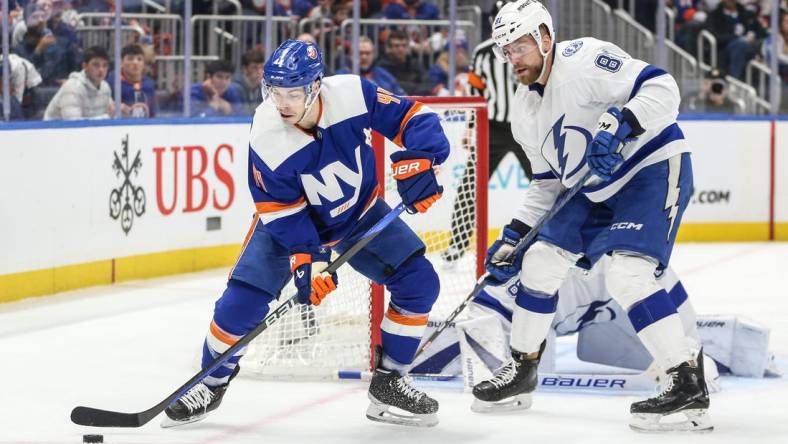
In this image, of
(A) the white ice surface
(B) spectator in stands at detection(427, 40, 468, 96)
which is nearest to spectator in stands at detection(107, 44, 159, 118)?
(A) the white ice surface

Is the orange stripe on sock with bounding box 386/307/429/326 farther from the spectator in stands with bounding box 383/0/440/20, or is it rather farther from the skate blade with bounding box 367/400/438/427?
the spectator in stands with bounding box 383/0/440/20

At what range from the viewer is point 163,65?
688 centimetres

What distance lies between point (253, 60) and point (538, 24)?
3.74 m

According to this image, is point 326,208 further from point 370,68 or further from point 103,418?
point 370,68

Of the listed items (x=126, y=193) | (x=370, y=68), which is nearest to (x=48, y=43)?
(x=126, y=193)

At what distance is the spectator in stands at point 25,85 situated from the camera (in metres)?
5.95

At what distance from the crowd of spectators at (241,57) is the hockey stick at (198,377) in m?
2.62

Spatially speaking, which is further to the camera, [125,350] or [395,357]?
[125,350]

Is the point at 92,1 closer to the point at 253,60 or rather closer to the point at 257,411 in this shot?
the point at 253,60

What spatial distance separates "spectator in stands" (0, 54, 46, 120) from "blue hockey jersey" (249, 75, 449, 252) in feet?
8.48

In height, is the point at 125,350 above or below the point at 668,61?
below

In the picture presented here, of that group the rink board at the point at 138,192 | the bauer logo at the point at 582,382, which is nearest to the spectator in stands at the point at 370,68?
the rink board at the point at 138,192

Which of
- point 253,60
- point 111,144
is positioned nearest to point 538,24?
point 111,144

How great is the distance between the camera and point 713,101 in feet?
26.8
